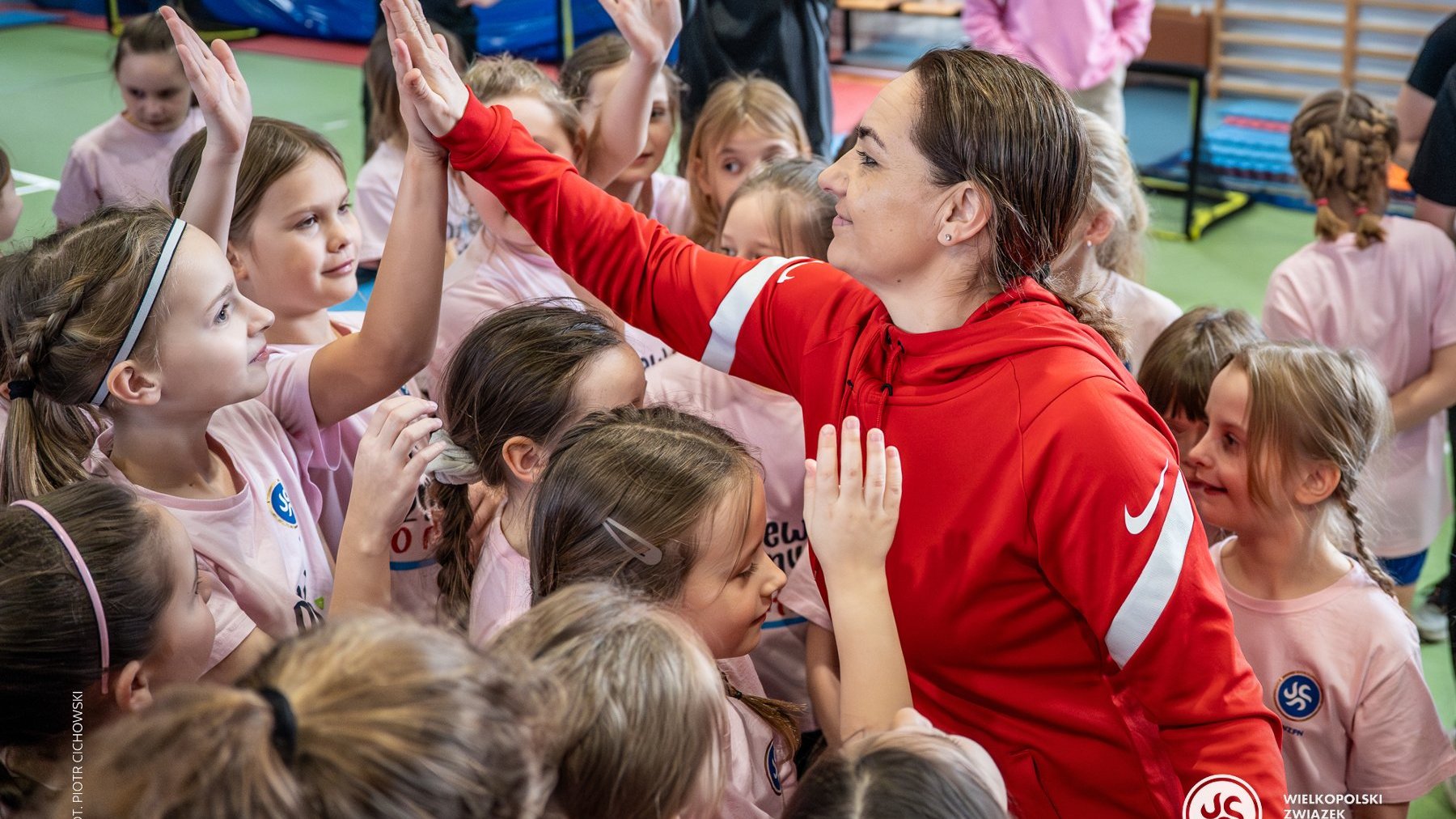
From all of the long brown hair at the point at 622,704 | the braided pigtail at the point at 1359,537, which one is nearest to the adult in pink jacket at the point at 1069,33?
the braided pigtail at the point at 1359,537

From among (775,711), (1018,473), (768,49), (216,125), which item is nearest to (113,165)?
(216,125)

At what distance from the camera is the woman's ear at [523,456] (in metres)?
1.92

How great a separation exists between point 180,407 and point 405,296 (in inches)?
14.2

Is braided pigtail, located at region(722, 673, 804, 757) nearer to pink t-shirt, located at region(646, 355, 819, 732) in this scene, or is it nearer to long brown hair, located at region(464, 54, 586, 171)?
pink t-shirt, located at region(646, 355, 819, 732)

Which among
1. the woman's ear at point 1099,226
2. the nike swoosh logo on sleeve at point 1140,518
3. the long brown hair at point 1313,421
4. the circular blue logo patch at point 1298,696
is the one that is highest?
the nike swoosh logo on sleeve at point 1140,518

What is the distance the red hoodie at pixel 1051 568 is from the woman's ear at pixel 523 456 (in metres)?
0.45

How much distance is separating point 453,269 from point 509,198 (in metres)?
1.04

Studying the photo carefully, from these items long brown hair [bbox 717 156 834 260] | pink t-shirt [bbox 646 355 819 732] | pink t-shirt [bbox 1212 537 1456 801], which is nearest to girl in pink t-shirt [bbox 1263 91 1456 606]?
pink t-shirt [bbox 1212 537 1456 801]

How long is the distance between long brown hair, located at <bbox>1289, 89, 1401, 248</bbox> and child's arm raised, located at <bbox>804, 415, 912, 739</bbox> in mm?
2022

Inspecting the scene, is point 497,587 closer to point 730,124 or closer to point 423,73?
point 423,73

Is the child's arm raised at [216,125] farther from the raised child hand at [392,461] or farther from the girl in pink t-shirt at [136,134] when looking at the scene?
the girl in pink t-shirt at [136,134]

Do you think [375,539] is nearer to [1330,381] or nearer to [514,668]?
[514,668]

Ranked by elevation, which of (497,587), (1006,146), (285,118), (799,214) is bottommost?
(285,118)

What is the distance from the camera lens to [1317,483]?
6.61ft
